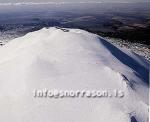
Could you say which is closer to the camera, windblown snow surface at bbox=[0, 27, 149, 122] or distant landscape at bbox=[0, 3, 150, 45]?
windblown snow surface at bbox=[0, 27, 149, 122]

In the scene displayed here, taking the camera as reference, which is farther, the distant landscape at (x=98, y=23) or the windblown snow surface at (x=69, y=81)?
the distant landscape at (x=98, y=23)

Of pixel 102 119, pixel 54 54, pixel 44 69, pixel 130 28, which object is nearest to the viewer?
pixel 102 119

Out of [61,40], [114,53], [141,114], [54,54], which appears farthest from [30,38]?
[141,114]

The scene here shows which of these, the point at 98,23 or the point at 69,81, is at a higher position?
the point at 69,81

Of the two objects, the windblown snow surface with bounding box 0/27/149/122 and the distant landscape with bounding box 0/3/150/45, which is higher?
the windblown snow surface with bounding box 0/27/149/122

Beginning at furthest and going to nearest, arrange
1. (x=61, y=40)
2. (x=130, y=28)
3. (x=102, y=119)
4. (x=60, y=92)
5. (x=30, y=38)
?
(x=130, y=28), (x=30, y=38), (x=61, y=40), (x=60, y=92), (x=102, y=119)

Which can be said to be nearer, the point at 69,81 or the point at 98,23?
the point at 69,81

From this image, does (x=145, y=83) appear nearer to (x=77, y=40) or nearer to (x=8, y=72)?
(x=77, y=40)

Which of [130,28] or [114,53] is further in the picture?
[130,28]
